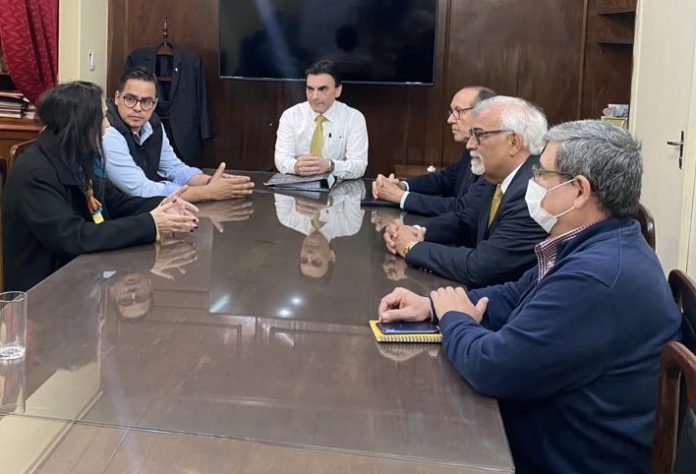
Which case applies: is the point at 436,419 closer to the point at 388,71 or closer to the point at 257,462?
the point at 257,462

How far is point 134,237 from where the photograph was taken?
2439 millimetres

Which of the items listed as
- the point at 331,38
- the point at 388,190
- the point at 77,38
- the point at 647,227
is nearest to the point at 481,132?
the point at 647,227

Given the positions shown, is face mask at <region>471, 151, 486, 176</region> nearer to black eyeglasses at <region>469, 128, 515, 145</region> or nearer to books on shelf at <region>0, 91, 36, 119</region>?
black eyeglasses at <region>469, 128, 515, 145</region>

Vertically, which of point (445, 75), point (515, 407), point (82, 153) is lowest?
point (515, 407)

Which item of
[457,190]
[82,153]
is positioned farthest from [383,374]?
[457,190]

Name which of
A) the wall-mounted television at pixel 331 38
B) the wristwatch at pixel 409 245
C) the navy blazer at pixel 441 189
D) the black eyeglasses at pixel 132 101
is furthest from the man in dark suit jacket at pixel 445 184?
the wall-mounted television at pixel 331 38

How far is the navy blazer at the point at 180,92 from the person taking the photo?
5.18 m

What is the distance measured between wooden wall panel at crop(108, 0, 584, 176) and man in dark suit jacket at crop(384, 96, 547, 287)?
2713 millimetres

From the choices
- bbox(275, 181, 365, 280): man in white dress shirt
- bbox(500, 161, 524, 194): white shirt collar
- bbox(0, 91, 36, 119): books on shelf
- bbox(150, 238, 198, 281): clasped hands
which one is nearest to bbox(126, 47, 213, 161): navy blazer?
bbox(0, 91, 36, 119): books on shelf

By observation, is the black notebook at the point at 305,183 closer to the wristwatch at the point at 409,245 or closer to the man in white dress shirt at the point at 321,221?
the man in white dress shirt at the point at 321,221

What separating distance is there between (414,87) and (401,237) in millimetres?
3031

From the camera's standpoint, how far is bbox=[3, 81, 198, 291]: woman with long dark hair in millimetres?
2396

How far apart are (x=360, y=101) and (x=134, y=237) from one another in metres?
3.16

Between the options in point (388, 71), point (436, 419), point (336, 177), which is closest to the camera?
point (436, 419)
